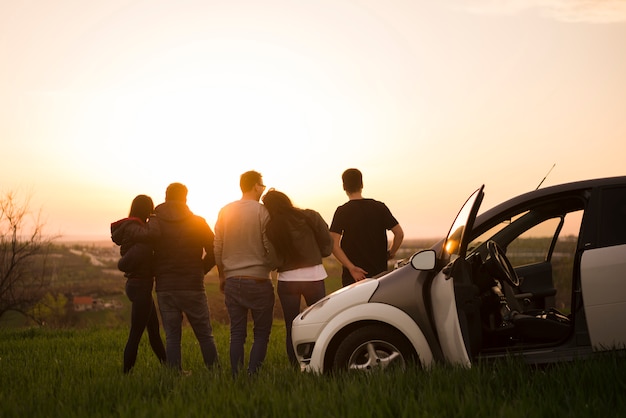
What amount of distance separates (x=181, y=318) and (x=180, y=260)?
63cm

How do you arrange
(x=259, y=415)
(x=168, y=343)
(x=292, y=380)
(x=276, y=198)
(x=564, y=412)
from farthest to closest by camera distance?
(x=168, y=343) → (x=276, y=198) → (x=292, y=380) → (x=259, y=415) → (x=564, y=412)

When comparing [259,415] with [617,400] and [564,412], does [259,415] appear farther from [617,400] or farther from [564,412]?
[617,400]

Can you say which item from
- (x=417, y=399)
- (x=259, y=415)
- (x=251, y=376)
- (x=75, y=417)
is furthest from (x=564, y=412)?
(x=75, y=417)

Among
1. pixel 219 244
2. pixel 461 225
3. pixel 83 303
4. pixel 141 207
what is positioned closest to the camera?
pixel 461 225

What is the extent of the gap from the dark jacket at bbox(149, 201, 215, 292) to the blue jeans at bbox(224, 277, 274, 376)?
18.4 inches

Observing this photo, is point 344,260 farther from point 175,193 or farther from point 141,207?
point 141,207

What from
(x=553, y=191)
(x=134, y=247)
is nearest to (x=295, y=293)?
(x=134, y=247)

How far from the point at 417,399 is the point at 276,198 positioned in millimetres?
2815

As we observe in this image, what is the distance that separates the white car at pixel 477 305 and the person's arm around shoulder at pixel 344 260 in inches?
41.5

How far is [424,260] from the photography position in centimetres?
552

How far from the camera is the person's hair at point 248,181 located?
24.0 feet

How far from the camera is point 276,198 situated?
23.6 ft

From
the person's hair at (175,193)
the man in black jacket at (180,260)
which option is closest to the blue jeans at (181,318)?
the man in black jacket at (180,260)

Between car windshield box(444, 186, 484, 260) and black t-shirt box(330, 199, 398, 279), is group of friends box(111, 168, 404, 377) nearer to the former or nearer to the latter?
black t-shirt box(330, 199, 398, 279)
